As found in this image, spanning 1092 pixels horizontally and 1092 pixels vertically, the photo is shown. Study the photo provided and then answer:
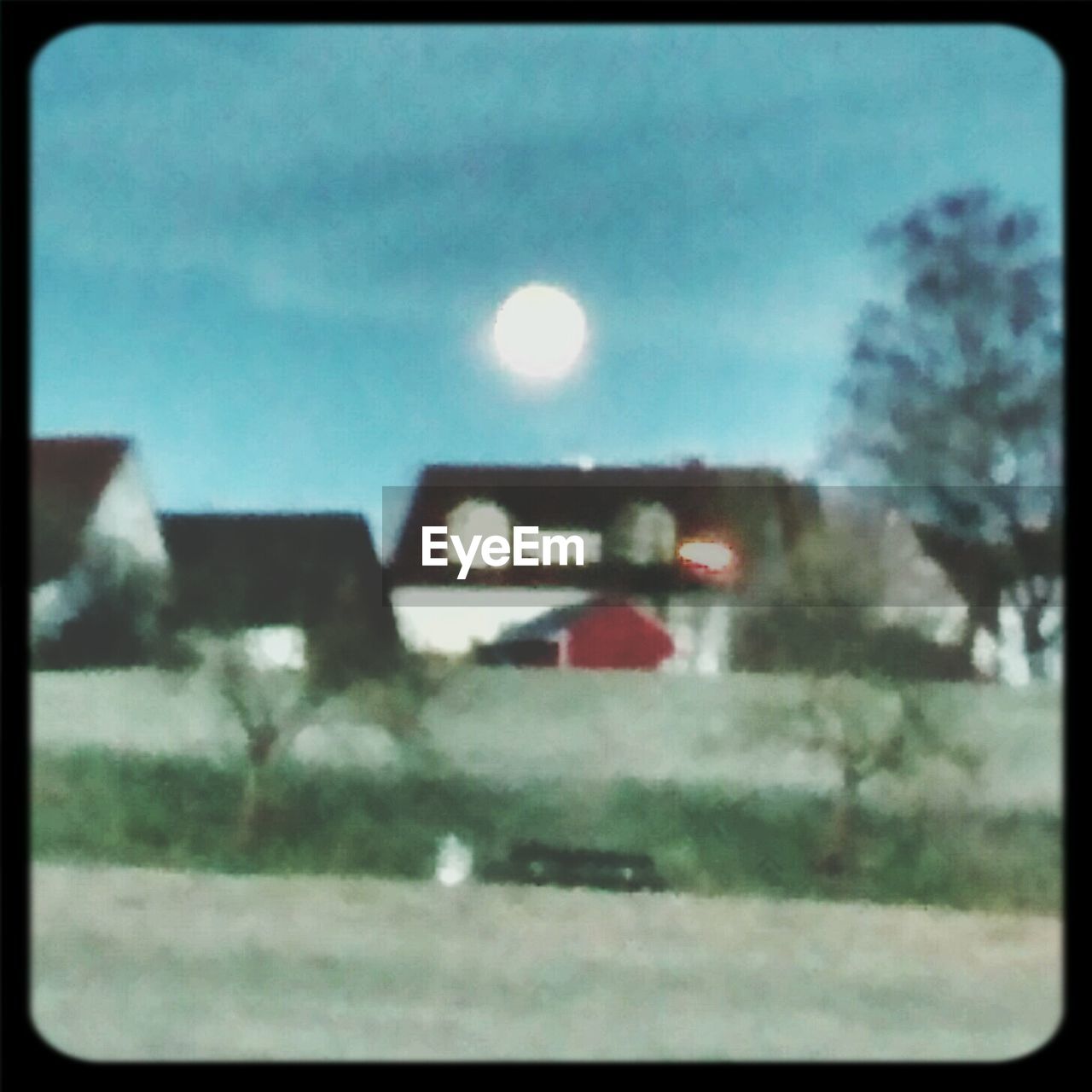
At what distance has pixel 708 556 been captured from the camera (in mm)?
1519

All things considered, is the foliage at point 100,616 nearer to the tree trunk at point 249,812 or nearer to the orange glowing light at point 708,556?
→ the tree trunk at point 249,812

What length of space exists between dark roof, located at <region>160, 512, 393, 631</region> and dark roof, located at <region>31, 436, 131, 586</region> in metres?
0.11

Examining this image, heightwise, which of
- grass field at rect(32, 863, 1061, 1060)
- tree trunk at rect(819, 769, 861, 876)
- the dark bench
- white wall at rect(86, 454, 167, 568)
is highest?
white wall at rect(86, 454, 167, 568)

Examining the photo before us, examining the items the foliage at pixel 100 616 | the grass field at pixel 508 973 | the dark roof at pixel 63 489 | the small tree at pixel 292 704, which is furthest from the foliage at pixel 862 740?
the dark roof at pixel 63 489

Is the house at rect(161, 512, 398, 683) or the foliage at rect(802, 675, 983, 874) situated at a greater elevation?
the house at rect(161, 512, 398, 683)

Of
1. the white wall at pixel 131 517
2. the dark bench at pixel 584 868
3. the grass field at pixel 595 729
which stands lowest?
the dark bench at pixel 584 868

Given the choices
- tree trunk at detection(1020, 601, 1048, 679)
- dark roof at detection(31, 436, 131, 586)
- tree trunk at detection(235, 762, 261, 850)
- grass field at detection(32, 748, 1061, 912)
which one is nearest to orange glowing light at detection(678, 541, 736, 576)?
grass field at detection(32, 748, 1061, 912)

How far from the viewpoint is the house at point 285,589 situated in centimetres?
153

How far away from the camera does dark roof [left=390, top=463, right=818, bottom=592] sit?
4.93 feet

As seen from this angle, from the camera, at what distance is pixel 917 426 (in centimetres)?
151

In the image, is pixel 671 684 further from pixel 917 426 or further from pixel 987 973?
pixel 987 973

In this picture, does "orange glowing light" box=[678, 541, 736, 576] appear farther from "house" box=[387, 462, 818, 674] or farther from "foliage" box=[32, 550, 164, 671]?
"foliage" box=[32, 550, 164, 671]

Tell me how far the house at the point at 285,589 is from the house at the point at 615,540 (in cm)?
7

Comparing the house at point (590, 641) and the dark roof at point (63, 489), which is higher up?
the dark roof at point (63, 489)
